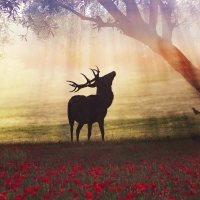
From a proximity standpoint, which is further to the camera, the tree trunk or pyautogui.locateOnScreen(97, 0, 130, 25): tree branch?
the tree trunk

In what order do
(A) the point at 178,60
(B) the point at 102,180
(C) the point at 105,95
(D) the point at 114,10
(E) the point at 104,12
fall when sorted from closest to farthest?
(B) the point at 102,180
(D) the point at 114,10
(A) the point at 178,60
(C) the point at 105,95
(E) the point at 104,12

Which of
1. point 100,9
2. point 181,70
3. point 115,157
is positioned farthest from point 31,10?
point 115,157

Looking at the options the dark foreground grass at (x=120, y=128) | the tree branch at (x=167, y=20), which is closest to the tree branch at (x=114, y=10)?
the tree branch at (x=167, y=20)

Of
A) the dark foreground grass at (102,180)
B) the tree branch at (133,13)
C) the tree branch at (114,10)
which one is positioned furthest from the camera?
the tree branch at (133,13)

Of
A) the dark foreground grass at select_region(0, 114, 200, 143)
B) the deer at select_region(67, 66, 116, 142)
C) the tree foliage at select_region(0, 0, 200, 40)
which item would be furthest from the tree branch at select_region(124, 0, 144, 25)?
the dark foreground grass at select_region(0, 114, 200, 143)

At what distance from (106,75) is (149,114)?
8.08 m

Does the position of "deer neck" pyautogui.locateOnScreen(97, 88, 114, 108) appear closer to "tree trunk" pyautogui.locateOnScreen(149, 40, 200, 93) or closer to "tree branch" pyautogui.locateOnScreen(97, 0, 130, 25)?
"tree trunk" pyautogui.locateOnScreen(149, 40, 200, 93)

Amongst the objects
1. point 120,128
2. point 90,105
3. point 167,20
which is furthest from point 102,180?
point 120,128

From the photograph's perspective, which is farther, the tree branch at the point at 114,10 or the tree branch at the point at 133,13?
the tree branch at the point at 133,13

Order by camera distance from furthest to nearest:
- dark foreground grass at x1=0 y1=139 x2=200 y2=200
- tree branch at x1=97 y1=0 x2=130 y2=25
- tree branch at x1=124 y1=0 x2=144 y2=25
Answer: tree branch at x1=124 y1=0 x2=144 y2=25, tree branch at x1=97 y1=0 x2=130 y2=25, dark foreground grass at x1=0 y1=139 x2=200 y2=200

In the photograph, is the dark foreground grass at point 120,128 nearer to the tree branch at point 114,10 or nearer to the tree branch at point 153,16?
the tree branch at point 153,16

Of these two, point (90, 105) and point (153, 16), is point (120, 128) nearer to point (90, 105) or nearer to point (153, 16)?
point (90, 105)

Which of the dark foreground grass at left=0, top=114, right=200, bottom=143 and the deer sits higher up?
the deer

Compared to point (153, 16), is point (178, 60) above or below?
below
